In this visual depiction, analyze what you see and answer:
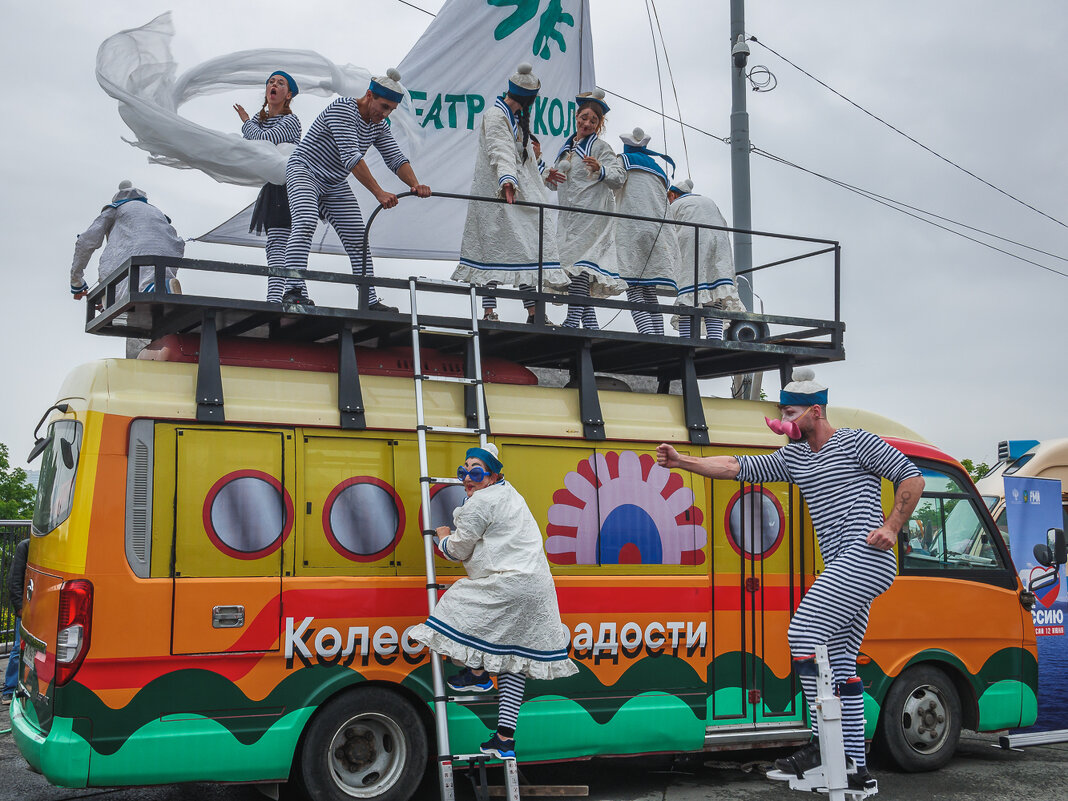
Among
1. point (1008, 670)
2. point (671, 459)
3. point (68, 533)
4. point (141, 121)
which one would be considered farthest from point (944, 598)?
point (141, 121)

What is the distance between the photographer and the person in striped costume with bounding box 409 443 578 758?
5965 mm

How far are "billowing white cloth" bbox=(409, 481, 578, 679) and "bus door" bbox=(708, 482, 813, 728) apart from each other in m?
1.46

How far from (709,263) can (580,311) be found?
6.62ft

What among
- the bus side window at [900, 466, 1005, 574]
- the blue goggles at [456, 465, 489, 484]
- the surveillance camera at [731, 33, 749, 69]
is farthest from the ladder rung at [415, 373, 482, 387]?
the surveillance camera at [731, 33, 749, 69]

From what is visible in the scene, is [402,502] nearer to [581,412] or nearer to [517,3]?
[581,412]

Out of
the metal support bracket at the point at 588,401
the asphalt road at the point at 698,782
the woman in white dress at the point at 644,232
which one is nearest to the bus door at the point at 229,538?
the asphalt road at the point at 698,782

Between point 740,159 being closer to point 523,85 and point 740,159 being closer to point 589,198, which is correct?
point 589,198

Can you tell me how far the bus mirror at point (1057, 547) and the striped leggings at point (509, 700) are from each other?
15.8 ft

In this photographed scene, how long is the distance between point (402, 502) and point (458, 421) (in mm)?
624

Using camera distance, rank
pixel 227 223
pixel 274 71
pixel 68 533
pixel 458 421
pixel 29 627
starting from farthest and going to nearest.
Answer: pixel 227 223
pixel 274 71
pixel 458 421
pixel 29 627
pixel 68 533

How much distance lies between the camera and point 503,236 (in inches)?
325

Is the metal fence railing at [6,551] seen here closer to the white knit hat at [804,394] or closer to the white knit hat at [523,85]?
the white knit hat at [523,85]

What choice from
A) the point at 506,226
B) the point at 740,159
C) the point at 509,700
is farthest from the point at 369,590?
the point at 740,159

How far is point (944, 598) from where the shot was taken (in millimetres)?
7953
